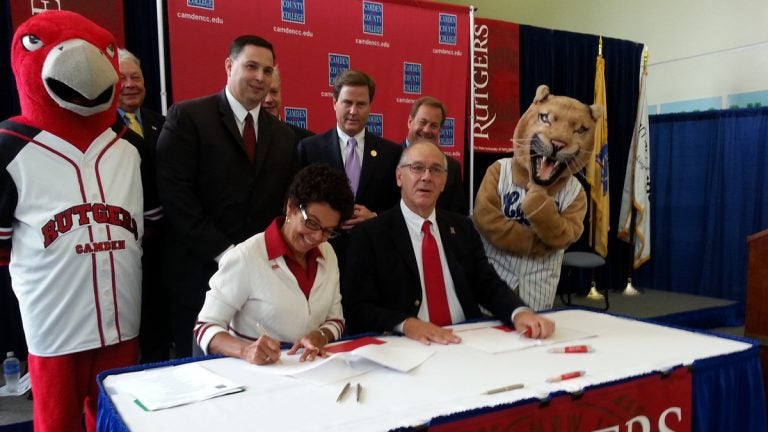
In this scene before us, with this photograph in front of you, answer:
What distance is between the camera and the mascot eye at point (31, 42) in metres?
1.63

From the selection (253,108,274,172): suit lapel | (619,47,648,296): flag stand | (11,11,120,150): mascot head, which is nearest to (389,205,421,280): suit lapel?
(253,108,274,172): suit lapel

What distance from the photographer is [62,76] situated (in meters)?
1.58

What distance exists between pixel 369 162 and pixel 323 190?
0.92m

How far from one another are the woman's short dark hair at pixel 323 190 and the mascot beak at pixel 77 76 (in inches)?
23.9

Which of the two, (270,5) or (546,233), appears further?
(270,5)

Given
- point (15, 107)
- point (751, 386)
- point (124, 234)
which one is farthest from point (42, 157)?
point (15, 107)

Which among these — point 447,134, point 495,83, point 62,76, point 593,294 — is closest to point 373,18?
point 447,134

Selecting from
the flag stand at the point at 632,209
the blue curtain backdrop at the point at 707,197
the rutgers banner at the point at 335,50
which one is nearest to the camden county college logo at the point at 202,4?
the rutgers banner at the point at 335,50

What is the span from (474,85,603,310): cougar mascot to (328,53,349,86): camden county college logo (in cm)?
219

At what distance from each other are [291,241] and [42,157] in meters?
0.71

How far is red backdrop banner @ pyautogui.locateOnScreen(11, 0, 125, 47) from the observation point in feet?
10.9

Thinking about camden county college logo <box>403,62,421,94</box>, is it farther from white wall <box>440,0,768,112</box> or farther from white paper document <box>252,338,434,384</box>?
white paper document <box>252,338,434,384</box>

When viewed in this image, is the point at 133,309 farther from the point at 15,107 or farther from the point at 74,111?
the point at 15,107

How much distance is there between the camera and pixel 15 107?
359cm
